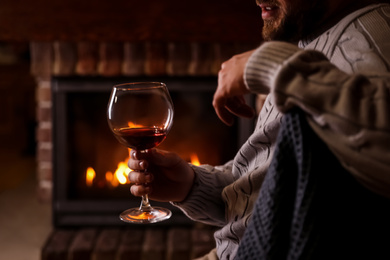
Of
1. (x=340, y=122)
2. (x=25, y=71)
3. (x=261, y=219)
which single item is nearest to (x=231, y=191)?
(x=261, y=219)

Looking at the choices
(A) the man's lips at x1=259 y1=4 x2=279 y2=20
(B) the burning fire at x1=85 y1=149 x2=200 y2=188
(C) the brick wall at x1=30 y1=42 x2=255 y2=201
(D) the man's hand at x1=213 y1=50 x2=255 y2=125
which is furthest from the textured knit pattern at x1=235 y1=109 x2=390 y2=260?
(B) the burning fire at x1=85 y1=149 x2=200 y2=188

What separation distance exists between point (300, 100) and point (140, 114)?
1.27 feet

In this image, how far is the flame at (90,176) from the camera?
219 cm

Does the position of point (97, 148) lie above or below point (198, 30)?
below

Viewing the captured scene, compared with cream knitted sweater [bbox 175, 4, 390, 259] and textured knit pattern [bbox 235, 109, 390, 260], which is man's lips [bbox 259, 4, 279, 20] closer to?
cream knitted sweater [bbox 175, 4, 390, 259]

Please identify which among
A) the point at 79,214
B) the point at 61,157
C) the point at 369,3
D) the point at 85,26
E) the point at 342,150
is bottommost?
the point at 79,214

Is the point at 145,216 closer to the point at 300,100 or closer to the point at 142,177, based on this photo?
the point at 142,177

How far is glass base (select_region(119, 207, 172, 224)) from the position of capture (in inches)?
35.6

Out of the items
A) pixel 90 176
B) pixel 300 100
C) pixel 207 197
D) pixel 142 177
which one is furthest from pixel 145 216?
pixel 90 176

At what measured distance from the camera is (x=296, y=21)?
914 millimetres

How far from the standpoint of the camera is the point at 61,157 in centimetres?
210

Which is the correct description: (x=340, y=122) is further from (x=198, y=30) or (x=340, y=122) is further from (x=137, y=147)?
(x=198, y=30)

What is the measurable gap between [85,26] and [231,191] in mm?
1287

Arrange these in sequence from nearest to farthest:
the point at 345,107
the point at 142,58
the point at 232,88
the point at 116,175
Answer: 1. the point at 345,107
2. the point at 232,88
3. the point at 142,58
4. the point at 116,175
